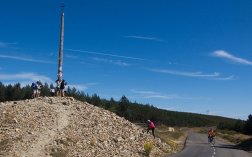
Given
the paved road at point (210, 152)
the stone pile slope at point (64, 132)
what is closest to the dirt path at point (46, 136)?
the stone pile slope at point (64, 132)

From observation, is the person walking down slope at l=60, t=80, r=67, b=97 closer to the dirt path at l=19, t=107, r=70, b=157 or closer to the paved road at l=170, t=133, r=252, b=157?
the dirt path at l=19, t=107, r=70, b=157

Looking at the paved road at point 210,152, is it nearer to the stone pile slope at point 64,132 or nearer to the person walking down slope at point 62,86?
the stone pile slope at point 64,132

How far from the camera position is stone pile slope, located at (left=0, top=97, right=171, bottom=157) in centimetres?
2970

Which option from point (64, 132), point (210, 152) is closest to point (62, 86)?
point (64, 132)

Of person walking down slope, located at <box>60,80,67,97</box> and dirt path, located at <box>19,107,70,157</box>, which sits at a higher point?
person walking down slope, located at <box>60,80,67,97</box>

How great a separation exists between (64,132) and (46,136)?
1884mm

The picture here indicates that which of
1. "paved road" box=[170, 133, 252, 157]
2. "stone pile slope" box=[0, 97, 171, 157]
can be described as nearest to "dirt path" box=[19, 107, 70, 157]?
"stone pile slope" box=[0, 97, 171, 157]

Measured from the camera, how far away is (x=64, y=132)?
1289 inches

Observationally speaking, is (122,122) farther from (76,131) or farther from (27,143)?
(27,143)

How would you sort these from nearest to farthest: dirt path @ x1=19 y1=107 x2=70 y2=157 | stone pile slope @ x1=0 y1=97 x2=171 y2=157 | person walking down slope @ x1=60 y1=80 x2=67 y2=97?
1. dirt path @ x1=19 y1=107 x2=70 y2=157
2. stone pile slope @ x1=0 y1=97 x2=171 y2=157
3. person walking down slope @ x1=60 y1=80 x2=67 y2=97

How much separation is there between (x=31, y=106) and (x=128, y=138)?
847 centimetres

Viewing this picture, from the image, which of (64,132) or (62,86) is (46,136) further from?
(62,86)

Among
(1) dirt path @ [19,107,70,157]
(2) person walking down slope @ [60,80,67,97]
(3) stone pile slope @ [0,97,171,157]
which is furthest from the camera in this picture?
(2) person walking down slope @ [60,80,67,97]

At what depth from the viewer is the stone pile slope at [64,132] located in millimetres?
29703
